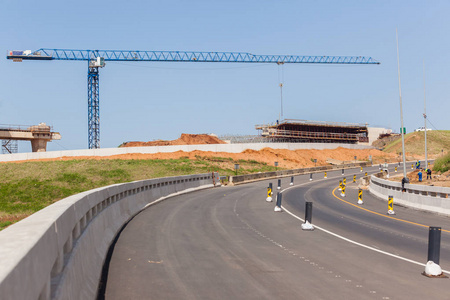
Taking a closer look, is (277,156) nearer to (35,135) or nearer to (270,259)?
(35,135)

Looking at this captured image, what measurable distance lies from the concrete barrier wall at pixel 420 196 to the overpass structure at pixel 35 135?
80.0 meters

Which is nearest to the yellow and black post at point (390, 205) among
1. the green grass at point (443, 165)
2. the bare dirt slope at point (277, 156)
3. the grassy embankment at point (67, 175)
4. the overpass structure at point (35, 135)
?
the grassy embankment at point (67, 175)

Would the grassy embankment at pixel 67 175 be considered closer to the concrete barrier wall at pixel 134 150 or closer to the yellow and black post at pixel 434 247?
the concrete barrier wall at pixel 134 150

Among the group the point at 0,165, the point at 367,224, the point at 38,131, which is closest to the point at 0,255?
the point at 367,224

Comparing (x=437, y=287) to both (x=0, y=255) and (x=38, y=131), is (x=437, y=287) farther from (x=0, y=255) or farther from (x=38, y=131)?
(x=38, y=131)

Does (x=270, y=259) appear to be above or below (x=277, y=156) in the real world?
below

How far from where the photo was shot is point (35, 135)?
95.5 meters

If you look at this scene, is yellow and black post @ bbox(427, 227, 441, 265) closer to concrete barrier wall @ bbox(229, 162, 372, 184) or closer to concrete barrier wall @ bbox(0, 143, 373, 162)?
concrete barrier wall @ bbox(229, 162, 372, 184)

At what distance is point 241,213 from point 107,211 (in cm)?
931

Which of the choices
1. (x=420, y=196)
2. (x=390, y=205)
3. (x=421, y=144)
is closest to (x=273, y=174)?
(x=420, y=196)

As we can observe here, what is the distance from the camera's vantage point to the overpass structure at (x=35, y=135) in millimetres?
92719

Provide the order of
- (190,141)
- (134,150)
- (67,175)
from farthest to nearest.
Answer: (190,141), (134,150), (67,175)

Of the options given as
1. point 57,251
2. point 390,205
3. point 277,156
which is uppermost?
point 277,156

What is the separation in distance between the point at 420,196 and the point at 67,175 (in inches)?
1701
